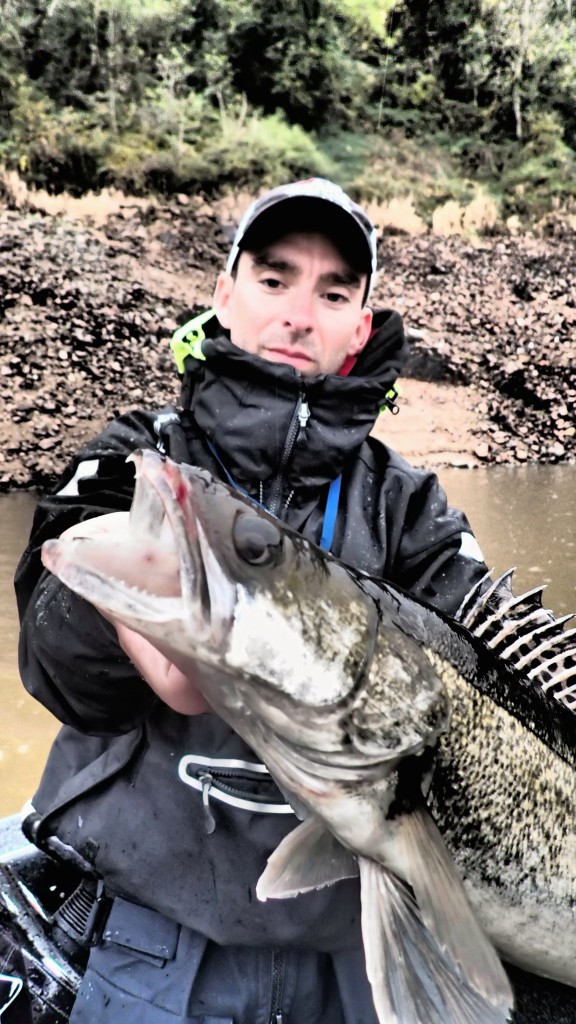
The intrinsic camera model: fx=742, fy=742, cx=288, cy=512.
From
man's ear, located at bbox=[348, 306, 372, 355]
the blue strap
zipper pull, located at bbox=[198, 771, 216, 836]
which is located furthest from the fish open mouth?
man's ear, located at bbox=[348, 306, 372, 355]

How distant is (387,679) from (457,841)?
1.29ft

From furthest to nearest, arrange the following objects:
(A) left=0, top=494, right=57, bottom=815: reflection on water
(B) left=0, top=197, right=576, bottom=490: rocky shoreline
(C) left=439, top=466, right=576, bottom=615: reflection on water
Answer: (B) left=0, top=197, right=576, bottom=490: rocky shoreline, (C) left=439, top=466, right=576, bottom=615: reflection on water, (A) left=0, top=494, right=57, bottom=815: reflection on water

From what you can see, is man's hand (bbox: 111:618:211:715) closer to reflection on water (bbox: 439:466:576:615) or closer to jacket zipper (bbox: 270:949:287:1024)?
jacket zipper (bbox: 270:949:287:1024)

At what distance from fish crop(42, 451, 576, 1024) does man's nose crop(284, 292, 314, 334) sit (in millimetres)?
787

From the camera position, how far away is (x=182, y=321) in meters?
10.0

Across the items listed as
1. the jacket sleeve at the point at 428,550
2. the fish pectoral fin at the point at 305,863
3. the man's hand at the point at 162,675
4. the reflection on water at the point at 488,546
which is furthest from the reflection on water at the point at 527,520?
the man's hand at the point at 162,675

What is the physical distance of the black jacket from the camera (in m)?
1.44

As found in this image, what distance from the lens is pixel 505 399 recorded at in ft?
33.3

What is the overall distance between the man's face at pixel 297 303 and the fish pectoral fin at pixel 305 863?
3.49ft

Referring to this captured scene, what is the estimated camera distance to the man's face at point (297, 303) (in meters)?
1.84

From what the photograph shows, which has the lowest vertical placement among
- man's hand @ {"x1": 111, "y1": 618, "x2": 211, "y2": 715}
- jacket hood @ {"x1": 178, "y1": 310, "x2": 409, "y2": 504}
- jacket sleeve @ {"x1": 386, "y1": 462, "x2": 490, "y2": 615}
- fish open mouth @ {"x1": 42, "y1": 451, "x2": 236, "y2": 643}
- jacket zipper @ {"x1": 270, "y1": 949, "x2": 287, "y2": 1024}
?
jacket zipper @ {"x1": 270, "y1": 949, "x2": 287, "y2": 1024}

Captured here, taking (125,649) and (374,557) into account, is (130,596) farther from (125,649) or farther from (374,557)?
(374,557)

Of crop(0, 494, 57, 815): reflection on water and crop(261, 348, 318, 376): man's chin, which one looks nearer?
crop(261, 348, 318, 376): man's chin

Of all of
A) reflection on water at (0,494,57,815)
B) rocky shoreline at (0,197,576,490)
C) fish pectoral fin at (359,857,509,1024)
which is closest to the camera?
fish pectoral fin at (359,857,509,1024)
